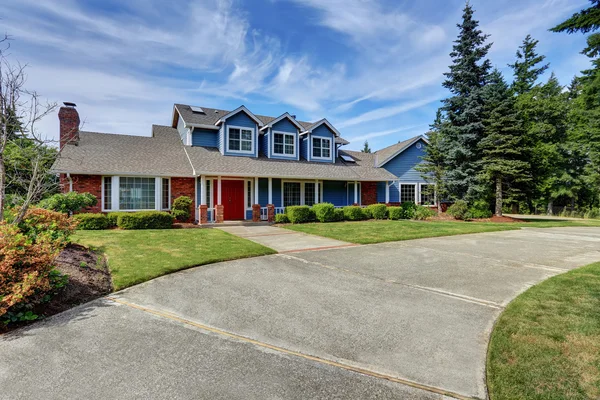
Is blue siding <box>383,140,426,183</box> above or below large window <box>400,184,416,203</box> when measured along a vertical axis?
above

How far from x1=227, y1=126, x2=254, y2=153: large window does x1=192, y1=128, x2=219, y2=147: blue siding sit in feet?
3.77

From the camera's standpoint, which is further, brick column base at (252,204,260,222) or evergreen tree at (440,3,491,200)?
evergreen tree at (440,3,491,200)

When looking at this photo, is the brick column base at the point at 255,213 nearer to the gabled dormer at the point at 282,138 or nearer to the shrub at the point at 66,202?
the gabled dormer at the point at 282,138

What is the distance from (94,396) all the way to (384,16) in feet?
45.1

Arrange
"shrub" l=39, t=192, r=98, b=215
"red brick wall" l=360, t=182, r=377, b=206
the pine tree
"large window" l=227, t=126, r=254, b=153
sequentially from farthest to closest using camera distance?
1. "red brick wall" l=360, t=182, r=377, b=206
2. the pine tree
3. "large window" l=227, t=126, r=254, b=153
4. "shrub" l=39, t=192, r=98, b=215

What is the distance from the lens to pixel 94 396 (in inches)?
99.7

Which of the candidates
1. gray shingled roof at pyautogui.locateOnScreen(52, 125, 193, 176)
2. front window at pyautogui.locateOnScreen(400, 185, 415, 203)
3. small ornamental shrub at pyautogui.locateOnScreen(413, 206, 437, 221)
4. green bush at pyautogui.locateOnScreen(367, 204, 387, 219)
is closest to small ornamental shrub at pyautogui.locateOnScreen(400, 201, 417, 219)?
small ornamental shrub at pyautogui.locateOnScreen(413, 206, 437, 221)

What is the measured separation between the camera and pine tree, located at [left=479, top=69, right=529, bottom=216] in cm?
1981

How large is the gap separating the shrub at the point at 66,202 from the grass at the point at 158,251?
2229mm

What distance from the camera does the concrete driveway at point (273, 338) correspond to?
2.71 meters

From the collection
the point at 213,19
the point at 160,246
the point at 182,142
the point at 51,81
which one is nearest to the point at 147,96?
the point at 182,142

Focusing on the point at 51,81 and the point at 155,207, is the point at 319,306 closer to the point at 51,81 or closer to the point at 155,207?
the point at 51,81

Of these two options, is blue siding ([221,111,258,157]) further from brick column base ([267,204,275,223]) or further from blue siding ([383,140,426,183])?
blue siding ([383,140,426,183])

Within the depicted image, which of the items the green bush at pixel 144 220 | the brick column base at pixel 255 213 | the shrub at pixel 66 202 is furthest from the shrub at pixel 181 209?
the shrub at pixel 66 202
